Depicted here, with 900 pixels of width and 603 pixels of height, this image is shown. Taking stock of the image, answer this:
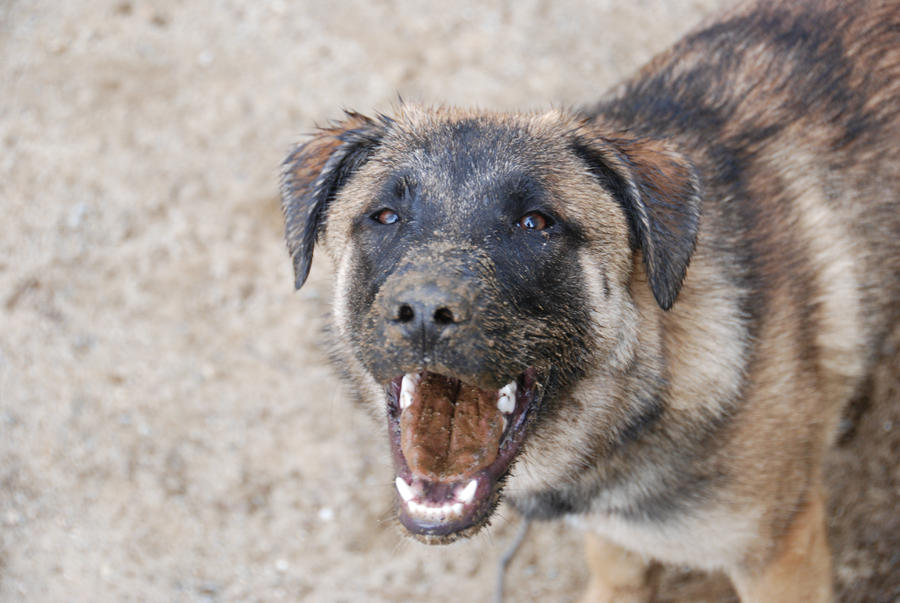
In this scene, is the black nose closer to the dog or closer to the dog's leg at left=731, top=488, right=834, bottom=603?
the dog

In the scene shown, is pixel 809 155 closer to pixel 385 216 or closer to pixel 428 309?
pixel 385 216

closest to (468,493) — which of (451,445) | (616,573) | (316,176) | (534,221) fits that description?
(451,445)

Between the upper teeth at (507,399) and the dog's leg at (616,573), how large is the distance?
135 cm

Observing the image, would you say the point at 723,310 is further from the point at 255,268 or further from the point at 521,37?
the point at 521,37

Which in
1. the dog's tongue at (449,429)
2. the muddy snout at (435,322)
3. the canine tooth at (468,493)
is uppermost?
the muddy snout at (435,322)

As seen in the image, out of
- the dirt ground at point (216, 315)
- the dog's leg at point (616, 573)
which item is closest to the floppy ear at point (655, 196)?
the dirt ground at point (216, 315)

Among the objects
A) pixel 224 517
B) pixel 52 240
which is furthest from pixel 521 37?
pixel 224 517

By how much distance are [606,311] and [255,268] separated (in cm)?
290

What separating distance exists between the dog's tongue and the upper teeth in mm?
15

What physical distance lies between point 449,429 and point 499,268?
0.55 meters

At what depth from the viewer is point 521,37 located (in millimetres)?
5801

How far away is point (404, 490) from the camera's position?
254 cm

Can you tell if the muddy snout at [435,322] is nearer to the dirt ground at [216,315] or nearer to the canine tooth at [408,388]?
the canine tooth at [408,388]

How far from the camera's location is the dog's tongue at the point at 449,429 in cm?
256
